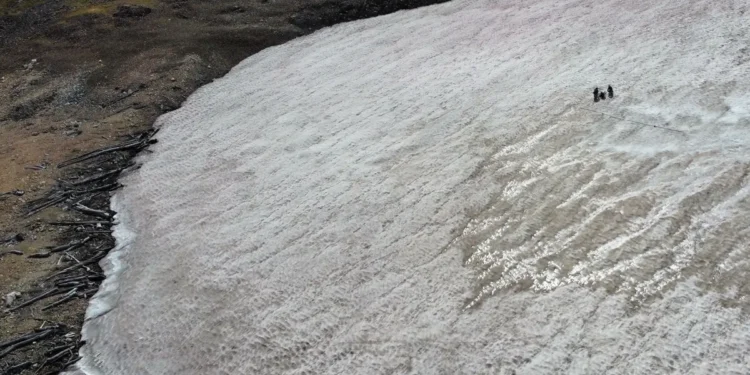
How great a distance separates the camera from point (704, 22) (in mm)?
10789

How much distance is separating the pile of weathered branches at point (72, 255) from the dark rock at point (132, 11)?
23.5 feet

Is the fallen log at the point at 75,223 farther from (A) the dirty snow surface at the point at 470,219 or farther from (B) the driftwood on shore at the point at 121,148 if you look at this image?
(B) the driftwood on shore at the point at 121,148

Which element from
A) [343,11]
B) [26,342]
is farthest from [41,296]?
[343,11]

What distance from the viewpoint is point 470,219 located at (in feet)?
26.7

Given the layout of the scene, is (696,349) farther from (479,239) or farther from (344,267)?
(344,267)

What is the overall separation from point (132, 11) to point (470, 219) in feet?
46.4

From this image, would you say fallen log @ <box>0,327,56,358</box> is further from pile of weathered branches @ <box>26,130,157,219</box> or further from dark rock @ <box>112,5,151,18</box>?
dark rock @ <box>112,5,151,18</box>

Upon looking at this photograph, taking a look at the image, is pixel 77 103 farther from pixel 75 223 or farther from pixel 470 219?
pixel 470 219

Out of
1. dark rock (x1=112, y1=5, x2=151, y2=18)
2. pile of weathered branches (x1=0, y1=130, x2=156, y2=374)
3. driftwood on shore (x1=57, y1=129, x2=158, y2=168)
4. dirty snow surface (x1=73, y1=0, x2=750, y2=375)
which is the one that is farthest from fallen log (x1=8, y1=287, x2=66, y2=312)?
dark rock (x1=112, y1=5, x2=151, y2=18)

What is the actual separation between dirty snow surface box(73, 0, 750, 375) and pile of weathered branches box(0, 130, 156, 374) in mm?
288

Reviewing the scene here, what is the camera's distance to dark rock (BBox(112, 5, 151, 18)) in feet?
59.4

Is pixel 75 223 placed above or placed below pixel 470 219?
above

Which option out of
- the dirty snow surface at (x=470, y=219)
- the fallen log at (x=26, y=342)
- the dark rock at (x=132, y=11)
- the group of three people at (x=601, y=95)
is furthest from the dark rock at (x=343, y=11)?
the fallen log at (x=26, y=342)

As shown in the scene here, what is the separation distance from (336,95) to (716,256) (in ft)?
24.8
